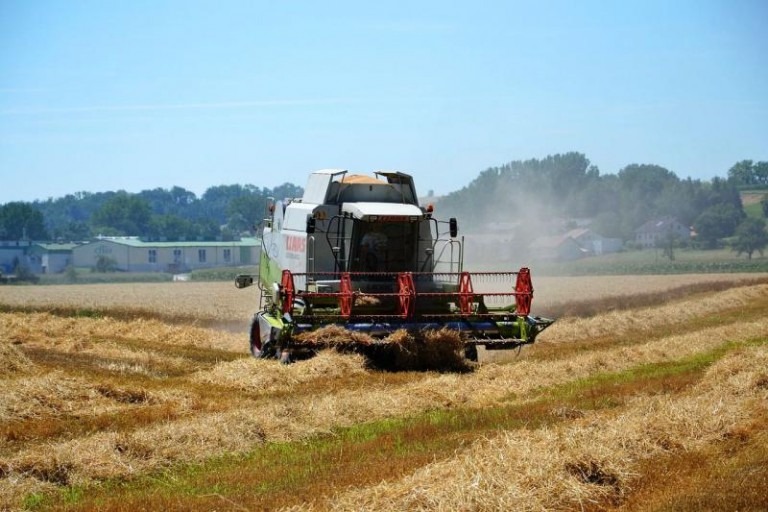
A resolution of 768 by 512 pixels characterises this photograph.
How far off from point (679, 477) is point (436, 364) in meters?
8.41

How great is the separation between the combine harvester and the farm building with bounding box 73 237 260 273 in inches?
3271

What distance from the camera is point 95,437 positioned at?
1020cm

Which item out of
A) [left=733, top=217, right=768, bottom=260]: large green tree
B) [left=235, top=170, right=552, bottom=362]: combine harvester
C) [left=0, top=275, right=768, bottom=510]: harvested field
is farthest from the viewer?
[left=733, top=217, right=768, bottom=260]: large green tree

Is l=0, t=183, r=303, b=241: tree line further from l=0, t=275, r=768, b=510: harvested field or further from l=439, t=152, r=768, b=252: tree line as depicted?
l=0, t=275, r=768, b=510: harvested field

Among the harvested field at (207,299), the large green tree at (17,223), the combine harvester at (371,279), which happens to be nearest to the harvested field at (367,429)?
the combine harvester at (371,279)

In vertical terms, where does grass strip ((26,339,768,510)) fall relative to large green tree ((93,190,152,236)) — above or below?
below

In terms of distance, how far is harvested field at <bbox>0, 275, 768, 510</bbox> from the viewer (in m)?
8.30

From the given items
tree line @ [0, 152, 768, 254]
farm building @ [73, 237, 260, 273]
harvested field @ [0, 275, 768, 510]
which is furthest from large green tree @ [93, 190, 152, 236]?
harvested field @ [0, 275, 768, 510]

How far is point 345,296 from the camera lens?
1756cm

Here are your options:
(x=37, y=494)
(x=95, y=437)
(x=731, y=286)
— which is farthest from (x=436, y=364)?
(x=731, y=286)

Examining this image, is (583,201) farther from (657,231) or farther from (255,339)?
(255,339)

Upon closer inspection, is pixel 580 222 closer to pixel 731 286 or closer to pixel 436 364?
pixel 731 286

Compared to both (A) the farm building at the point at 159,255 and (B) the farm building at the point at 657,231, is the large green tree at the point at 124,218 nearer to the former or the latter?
(A) the farm building at the point at 159,255

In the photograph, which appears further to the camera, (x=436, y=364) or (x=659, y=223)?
(x=659, y=223)
